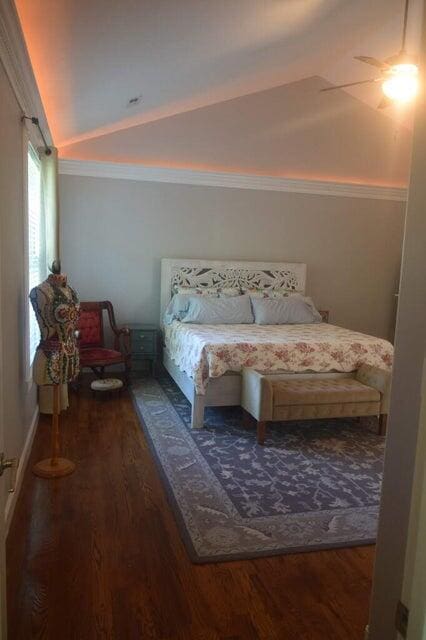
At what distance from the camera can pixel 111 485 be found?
2.84 m

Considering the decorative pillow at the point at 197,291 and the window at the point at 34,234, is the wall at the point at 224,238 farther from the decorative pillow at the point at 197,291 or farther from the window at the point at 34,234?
the window at the point at 34,234

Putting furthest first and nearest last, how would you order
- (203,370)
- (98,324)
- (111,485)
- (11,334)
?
1. (98,324)
2. (203,370)
3. (111,485)
4. (11,334)

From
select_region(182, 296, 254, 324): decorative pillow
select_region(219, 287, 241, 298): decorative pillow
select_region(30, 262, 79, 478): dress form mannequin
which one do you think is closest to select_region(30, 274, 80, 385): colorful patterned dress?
select_region(30, 262, 79, 478): dress form mannequin

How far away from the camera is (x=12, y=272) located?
8.48ft

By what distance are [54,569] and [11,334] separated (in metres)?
1.20

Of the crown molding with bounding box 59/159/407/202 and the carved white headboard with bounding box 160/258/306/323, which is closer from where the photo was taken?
the crown molding with bounding box 59/159/407/202

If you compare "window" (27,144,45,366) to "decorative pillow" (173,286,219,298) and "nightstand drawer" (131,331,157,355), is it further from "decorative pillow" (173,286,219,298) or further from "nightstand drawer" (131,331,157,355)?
"decorative pillow" (173,286,219,298)

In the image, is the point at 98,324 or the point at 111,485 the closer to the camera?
the point at 111,485

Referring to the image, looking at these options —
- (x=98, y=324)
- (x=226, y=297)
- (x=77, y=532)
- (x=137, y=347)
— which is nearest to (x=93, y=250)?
(x=98, y=324)

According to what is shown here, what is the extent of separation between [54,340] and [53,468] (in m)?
0.80

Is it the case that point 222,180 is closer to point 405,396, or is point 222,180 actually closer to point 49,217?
point 49,217

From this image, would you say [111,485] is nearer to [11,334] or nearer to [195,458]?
[195,458]

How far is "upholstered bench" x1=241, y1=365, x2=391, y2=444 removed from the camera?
3521mm

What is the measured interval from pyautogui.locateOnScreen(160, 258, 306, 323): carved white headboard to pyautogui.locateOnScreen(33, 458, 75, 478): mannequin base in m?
2.75
